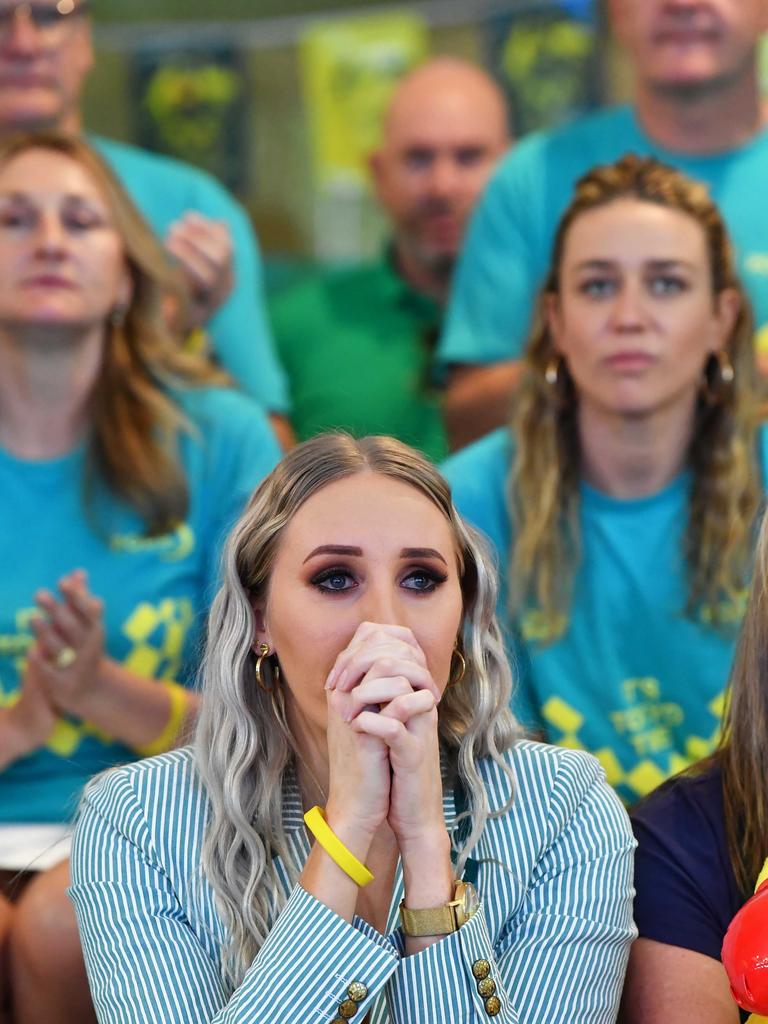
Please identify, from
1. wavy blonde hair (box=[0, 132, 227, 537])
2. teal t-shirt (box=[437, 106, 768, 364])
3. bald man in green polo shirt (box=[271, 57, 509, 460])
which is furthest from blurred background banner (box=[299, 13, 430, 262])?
wavy blonde hair (box=[0, 132, 227, 537])

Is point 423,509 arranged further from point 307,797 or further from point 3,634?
point 3,634

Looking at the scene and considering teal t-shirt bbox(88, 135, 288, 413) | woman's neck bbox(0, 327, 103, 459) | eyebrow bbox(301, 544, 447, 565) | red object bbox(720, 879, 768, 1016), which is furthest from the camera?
teal t-shirt bbox(88, 135, 288, 413)

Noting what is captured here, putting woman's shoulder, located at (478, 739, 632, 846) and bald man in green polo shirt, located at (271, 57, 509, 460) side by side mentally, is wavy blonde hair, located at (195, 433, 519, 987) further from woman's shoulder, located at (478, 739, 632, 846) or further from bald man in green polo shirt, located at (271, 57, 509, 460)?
bald man in green polo shirt, located at (271, 57, 509, 460)

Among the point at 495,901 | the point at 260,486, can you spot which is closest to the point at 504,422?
the point at 260,486

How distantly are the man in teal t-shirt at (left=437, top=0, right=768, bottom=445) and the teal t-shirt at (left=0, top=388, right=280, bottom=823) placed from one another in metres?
0.51

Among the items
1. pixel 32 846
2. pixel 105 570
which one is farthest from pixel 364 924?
pixel 105 570

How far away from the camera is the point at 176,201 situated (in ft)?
8.95

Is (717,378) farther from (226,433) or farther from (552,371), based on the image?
(226,433)

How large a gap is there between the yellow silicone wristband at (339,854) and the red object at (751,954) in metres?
0.27

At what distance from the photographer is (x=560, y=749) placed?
142 cm

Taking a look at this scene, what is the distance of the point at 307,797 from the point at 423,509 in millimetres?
260

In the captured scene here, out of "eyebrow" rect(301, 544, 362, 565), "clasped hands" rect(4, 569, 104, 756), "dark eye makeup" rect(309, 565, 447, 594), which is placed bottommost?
"clasped hands" rect(4, 569, 104, 756)

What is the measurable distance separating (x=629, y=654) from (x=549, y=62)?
1740 mm

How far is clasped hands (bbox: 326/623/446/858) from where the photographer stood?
4.05ft
